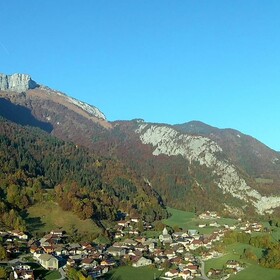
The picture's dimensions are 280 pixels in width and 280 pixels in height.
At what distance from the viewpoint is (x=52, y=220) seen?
92.9 metres

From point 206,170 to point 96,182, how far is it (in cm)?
5734

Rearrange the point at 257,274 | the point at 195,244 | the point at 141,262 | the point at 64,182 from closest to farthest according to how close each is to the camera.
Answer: the point at 257,274 < the point at 141,262 < the point at 195,244 < the point at 64,182

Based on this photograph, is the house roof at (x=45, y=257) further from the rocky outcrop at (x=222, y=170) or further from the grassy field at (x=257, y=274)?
the rocky outcrop at (x=222, y=170)

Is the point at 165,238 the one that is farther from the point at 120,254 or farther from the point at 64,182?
the point at 64,182

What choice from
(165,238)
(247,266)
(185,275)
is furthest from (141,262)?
(165,238)

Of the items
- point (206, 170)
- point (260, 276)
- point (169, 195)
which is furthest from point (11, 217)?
point (206, 170)

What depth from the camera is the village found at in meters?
66.1

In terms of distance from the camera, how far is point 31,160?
134 meters

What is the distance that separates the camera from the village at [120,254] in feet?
217

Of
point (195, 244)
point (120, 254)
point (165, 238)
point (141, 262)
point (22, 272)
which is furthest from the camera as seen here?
point (165, 238)

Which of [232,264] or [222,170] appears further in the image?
[222,170]

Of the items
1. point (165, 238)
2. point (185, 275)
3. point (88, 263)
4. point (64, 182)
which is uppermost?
point (64, 182)

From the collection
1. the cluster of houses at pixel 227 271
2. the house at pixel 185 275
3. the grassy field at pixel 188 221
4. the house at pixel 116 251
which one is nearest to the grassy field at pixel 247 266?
the cluster of houses at pixel 227 271

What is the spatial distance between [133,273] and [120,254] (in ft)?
35.2
